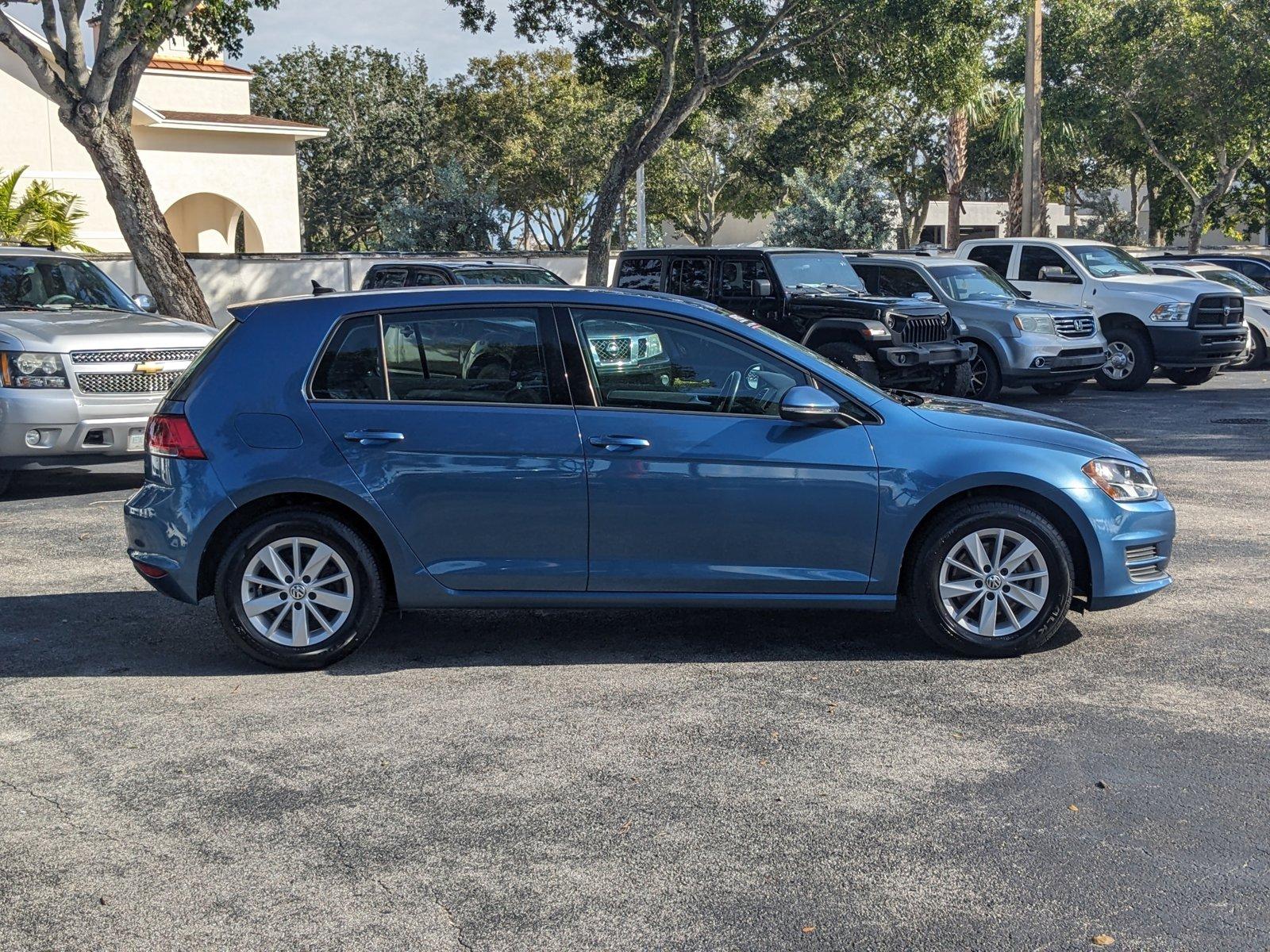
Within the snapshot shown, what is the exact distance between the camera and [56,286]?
1275 centimetres

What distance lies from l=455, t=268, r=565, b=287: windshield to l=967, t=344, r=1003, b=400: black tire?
5.22 m

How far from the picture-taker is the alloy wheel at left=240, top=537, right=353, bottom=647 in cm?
629

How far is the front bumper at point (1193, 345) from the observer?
18.8 m

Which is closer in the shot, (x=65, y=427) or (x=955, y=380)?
(x=65, y=427)

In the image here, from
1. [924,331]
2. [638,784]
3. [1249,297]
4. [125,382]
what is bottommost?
[638,784]

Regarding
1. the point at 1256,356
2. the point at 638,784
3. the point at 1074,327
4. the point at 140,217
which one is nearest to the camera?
the point at 638,784

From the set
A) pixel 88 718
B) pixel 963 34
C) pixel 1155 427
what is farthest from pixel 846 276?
pixel 88 718

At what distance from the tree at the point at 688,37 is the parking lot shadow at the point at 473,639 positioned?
17.8 metres

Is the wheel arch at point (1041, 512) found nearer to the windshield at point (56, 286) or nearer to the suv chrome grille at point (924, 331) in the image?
the windshield at point (56, 286)

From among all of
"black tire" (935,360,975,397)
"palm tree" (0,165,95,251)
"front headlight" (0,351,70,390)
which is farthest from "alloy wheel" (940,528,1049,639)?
"palm tree" (0,165,95,251)

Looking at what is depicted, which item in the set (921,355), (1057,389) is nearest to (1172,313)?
(1057,389)

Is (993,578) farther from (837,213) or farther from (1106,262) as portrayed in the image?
(837,213)

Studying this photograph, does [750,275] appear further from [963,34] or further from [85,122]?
[963,34]

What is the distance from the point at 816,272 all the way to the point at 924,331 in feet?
5.15
